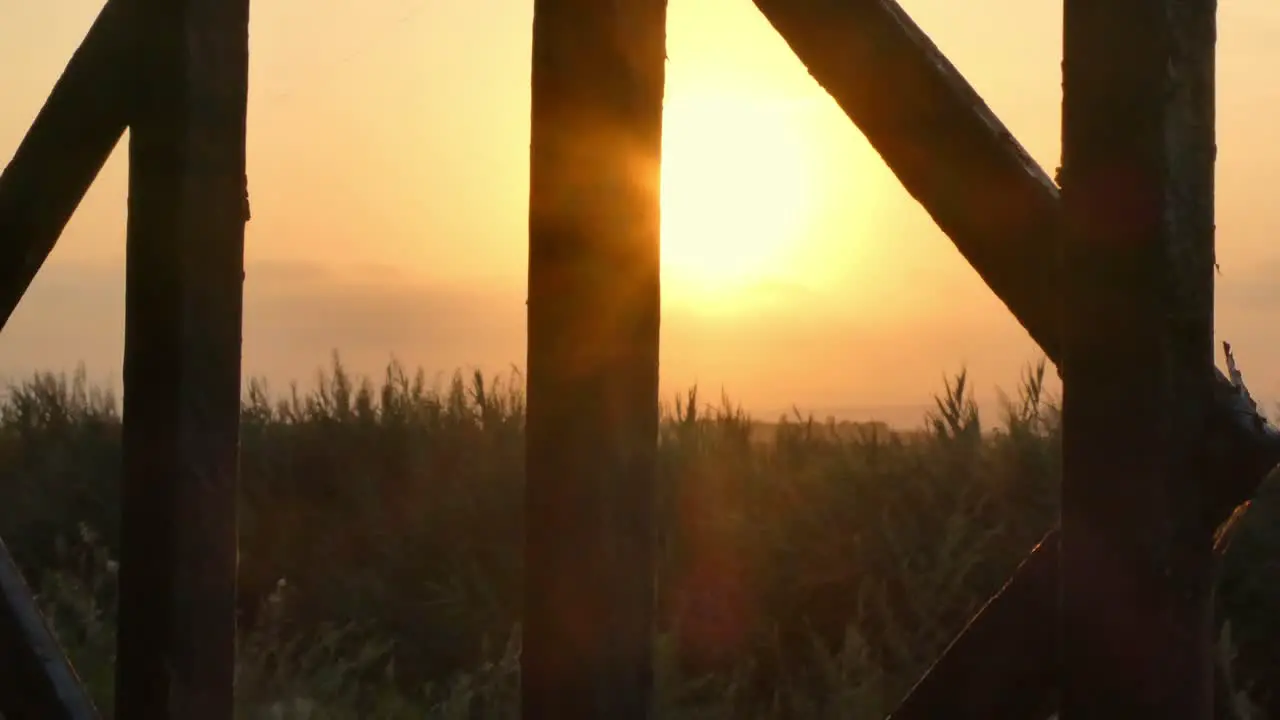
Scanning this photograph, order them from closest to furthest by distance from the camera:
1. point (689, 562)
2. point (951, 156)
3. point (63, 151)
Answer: point (951, 156)
point (63, 151)
point (689, 562)

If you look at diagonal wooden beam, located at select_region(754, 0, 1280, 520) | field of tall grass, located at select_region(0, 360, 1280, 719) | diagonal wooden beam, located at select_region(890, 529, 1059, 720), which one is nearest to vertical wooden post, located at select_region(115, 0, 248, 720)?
diagonal wooden beam, located at select_region(754, 0, 1280, 520)

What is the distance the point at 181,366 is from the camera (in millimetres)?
1938

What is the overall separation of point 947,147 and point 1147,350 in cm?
28

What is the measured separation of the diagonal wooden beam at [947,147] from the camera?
1224 millimetres

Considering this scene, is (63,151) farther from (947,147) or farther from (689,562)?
(689,562)

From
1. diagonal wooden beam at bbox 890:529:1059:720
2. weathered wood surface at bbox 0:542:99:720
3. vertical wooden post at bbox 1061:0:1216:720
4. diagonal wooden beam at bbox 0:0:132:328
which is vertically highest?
diagonal wooden beam at bbox 0:0:132:328

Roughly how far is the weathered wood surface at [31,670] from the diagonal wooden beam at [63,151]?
498 millimetres

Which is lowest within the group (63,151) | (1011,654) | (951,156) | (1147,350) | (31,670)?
(31,670)

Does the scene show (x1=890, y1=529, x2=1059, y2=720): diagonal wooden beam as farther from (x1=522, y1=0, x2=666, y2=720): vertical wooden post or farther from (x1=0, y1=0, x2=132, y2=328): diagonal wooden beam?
(x1=0, y1=0, x2=132, y2=328): diagonal wooden beam

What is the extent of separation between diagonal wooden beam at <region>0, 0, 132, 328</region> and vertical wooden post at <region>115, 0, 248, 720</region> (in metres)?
0.07

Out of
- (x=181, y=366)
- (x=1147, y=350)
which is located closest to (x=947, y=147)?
(x=1147, y=350)

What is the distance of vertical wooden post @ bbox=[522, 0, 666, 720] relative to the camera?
4.67 ft

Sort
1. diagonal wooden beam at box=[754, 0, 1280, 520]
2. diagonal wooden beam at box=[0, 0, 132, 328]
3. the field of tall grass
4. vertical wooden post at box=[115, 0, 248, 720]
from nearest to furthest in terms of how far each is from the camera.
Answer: diagonal wooden beam at box=[754, 0, 1280, 520] → vertical wooden post at box=[115, 0, 248, 720] → diagonal wooden beam at box=[0, 0, 132, 328] → the field of tall grass

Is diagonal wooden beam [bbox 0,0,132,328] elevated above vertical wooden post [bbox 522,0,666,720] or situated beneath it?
elevated above
